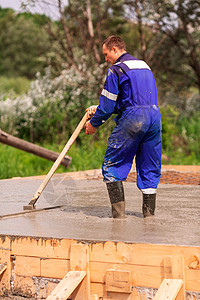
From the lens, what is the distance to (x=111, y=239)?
11.4 feet

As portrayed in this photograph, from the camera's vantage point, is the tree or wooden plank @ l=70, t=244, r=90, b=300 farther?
the tree

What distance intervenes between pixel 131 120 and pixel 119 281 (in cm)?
139

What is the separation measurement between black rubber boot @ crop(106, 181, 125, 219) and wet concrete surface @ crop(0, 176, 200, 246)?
77 millimetres

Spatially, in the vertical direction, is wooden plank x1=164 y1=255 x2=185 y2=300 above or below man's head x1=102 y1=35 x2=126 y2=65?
below

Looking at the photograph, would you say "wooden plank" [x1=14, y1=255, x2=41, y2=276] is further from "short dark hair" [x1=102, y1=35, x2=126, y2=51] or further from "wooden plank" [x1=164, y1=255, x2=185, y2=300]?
"short dark hair" [x1=102, y1=35, x2=126, y2=51]

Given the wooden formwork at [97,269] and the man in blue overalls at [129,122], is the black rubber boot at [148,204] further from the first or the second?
A: the wooden formwork at [97,269]

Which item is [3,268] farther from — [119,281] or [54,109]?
[54,109]

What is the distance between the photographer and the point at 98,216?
4.60 m

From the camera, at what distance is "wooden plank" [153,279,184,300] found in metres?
3.02

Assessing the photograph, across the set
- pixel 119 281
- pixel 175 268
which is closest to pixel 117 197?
pixel 119 281

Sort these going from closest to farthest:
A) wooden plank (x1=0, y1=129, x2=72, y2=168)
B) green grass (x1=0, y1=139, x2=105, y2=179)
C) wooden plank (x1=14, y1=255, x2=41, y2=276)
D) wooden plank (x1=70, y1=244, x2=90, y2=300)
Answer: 1. wooden plank (x1=70, y1=244, x2=90, y2=300)
2. wooden plank (x1=14, y1=255, x2=41, y2=276)
3. wooden plank (x1=0, y1=129, x2=72, y2=168)
4. green grass (x1=0, y1=139, x2=105, y2=179)

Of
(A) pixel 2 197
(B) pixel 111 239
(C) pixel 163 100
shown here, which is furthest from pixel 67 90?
(B) pixel 111 239

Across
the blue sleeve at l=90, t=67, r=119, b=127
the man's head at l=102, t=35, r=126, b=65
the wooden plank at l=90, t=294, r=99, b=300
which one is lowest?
the wooden plank at l=90, t=294, r=99, b=300

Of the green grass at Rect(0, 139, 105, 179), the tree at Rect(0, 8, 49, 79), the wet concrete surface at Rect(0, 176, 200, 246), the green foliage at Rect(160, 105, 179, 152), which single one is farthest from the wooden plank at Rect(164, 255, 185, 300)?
the tree at Rect(0, 8, 49, 79)
